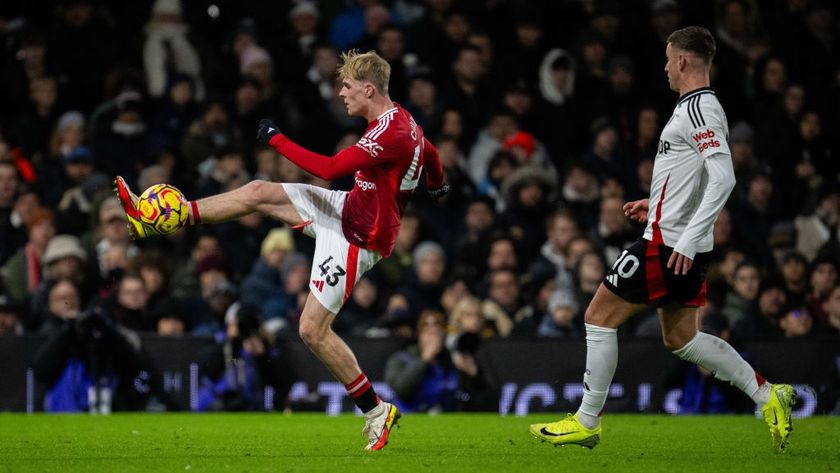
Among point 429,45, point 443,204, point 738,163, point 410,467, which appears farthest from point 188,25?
point 410,467

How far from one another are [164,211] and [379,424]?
1.87 m

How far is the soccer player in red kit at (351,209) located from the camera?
29.7 ft

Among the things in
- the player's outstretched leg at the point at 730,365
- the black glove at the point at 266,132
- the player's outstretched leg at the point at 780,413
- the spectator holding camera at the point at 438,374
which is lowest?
the spectator holding camera at the point at 438,374

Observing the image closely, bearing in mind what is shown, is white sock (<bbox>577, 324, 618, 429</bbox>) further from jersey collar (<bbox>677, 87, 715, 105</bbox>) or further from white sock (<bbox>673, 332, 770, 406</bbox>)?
jersey collar (<bbox>677, 87, 715, 105</bbox>)

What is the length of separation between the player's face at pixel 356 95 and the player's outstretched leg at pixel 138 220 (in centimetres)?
122

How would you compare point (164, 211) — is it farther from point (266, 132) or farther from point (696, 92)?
point (696, 92)

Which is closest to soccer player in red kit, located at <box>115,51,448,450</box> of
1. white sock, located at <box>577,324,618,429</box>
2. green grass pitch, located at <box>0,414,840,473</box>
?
green grass pitch, located at <box>0,414,840,473</box>

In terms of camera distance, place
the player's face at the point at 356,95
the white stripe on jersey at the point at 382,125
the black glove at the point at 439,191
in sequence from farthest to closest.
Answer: the black glove at the point at 439,191
the player's face at the point at 356,95
the white stripe on jersey at the point at 382,125

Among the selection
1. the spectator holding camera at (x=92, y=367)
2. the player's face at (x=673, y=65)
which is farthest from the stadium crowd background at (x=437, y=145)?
the player's face at (x=673, y=65)

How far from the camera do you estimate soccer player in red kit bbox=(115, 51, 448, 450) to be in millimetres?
9047

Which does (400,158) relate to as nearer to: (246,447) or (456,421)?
(246,447)

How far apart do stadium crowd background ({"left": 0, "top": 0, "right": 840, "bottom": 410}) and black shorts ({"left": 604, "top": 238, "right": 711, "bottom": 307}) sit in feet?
15.1

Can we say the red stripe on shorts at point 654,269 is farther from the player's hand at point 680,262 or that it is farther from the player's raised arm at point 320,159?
the player's raised arm at point 320,159

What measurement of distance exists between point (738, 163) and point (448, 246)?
3.54 meters
